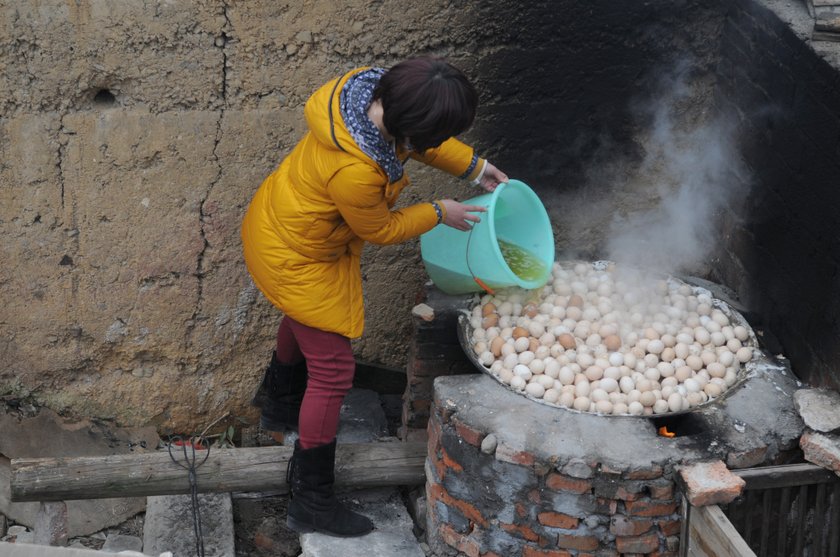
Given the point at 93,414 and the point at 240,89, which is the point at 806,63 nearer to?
the point at 240,89

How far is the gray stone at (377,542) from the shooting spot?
3.70 metres

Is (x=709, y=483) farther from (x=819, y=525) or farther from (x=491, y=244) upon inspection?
(x=491, y=244)

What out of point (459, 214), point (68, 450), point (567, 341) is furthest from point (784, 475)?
point (68, 450)

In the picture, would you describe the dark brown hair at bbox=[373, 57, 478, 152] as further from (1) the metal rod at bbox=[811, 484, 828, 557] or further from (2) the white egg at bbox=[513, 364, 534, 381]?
(1) the metal rod at bbox=[811, 484, 828, 557]

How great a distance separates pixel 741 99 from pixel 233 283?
217 centimetres

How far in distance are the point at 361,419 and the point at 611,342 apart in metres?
1.18

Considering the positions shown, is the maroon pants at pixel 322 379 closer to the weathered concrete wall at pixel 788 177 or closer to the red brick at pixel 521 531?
the red brick at pixel 521 531

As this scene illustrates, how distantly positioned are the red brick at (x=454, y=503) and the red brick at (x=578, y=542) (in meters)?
0.27

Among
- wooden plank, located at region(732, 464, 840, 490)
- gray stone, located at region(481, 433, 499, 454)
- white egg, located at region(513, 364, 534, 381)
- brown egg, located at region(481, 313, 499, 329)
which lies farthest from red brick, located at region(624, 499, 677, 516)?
brown egg, located at region(481, 313, 499, 329)

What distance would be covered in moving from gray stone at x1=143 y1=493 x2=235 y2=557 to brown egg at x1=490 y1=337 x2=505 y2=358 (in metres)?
1.20

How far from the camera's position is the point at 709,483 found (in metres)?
3.20

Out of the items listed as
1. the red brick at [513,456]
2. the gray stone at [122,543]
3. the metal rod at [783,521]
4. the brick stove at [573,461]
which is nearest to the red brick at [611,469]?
the brick stove at [573,461]

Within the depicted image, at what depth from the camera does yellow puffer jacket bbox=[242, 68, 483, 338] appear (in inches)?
127

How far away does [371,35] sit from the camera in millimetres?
3992
